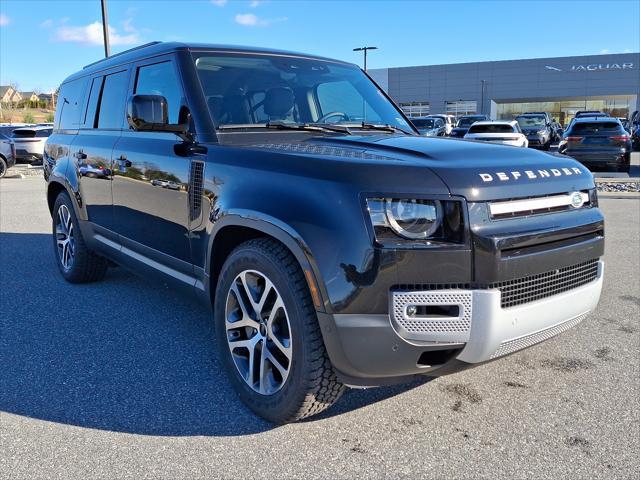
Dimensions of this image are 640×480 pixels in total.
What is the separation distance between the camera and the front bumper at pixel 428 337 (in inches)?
94.3

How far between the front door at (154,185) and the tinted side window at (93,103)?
33.3 inches

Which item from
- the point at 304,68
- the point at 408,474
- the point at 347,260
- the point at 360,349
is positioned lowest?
the point at 408,474

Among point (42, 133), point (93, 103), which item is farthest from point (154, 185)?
point (42, 133)

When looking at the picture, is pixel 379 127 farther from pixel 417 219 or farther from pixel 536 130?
pixel 536 130

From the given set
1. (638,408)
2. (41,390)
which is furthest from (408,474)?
(41,390)

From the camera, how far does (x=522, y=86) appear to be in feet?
204

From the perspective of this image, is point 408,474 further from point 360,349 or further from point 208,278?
point 208,278

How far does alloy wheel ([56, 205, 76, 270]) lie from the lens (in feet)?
17.8

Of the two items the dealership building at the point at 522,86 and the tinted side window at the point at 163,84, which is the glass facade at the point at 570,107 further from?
the tinted side window at the point at 163,84

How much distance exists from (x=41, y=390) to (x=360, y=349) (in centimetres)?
198

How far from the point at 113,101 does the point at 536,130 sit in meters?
23.8

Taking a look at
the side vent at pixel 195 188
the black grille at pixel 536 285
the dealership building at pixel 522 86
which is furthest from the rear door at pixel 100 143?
the dealership building at pixel 522 86

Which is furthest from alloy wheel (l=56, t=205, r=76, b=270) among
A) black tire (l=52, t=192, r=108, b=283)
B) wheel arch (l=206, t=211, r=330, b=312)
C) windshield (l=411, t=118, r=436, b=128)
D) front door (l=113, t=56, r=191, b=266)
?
windshield (l=411, t=118, r=436, b=128)

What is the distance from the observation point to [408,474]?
248 cm
